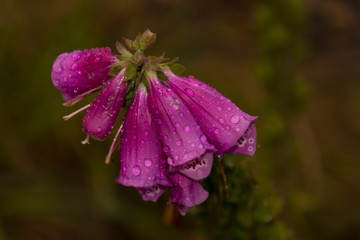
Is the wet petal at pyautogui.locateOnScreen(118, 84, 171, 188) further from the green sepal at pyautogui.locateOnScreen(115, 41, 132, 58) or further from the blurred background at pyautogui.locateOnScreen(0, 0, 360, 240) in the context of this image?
the blurred background at pyautogui.locateOnScreen(0, 0, 360, 240)

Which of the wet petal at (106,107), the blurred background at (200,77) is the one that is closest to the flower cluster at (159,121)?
the wet petal at (106,107)

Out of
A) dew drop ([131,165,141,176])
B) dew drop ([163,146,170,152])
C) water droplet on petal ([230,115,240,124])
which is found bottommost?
dew drop ([131,165,141,176])

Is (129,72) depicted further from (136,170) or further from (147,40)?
(136,170)

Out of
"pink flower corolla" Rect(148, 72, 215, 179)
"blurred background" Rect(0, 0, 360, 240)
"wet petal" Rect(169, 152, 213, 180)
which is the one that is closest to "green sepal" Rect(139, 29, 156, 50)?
"pink flower corolla" Rect(148, 72, 215, 179)

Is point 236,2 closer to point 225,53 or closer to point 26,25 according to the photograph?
point 225,53

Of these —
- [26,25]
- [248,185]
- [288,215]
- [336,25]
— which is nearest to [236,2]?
[336,25]

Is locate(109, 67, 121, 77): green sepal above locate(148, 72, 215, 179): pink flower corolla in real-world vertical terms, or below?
above

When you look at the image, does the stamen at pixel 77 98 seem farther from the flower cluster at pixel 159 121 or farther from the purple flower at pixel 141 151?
the purple flower at pixel 141 151
